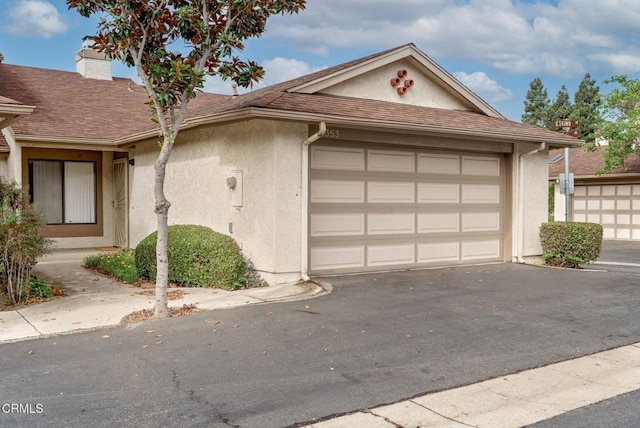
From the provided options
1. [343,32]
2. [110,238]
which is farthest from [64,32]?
[343,32]

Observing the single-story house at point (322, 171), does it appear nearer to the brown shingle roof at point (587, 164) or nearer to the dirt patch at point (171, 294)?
the dirt patch at point (171, 294)

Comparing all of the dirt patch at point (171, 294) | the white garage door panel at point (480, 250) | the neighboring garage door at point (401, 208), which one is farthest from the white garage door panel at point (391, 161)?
the dirt patch at point (171, 294)

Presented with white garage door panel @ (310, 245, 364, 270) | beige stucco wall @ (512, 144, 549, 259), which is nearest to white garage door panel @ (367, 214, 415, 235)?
white garage door panel @ (310, 245, 364, 270)

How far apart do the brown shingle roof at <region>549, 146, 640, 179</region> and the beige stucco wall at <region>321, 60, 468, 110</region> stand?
11.6m

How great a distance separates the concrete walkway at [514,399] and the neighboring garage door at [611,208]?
18243 millimetres

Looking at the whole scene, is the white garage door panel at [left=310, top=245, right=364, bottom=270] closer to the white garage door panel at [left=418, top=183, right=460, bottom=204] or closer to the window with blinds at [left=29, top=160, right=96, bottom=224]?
the white garage door panel at [left=418, top=183, right=460, bottom=204]

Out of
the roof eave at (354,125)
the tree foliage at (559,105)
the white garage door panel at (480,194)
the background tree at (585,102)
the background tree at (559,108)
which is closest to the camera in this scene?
the roof eave at (354,125)

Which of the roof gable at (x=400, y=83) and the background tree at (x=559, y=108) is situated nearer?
the roof gable at (x=400, y=83)

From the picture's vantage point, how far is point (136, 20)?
7445 millimetres

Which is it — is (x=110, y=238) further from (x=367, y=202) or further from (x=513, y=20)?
(x=513, y=20)

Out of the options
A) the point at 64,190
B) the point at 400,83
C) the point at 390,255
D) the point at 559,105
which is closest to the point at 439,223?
the point at 390,255

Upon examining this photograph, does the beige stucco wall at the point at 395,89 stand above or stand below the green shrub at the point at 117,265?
above

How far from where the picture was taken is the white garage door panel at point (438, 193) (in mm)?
11820

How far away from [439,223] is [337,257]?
2.68 metres
